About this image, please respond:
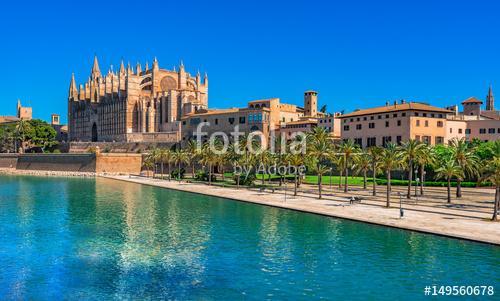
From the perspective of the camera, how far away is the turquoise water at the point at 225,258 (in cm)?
2069

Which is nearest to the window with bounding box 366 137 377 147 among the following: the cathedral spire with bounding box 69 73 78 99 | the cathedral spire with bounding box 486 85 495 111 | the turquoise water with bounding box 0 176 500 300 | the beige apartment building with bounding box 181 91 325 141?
the beige apartment building with bounding box 181 91 325 141

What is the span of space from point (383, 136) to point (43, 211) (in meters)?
53.9

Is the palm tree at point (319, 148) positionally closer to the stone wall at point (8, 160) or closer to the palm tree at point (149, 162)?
the palm tree at point (149, 162)

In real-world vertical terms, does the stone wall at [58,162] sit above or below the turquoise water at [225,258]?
above

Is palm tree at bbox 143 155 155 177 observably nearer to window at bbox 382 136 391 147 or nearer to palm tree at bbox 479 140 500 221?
window at bbox 382 136 391 147

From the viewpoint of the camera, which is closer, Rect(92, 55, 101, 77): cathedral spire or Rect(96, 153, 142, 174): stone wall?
Rect(96, 153, 142, 174): stone wall

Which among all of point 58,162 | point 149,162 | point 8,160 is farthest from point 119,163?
point 8,160

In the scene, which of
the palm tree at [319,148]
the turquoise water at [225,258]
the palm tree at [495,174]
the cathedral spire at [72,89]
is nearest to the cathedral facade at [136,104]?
the cathedral spire at [72,89]

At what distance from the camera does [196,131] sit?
104 meters

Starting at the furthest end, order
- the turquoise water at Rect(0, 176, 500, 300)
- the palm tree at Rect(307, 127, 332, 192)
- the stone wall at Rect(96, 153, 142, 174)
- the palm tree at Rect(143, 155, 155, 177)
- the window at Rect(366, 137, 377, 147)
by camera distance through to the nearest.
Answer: the stone wall at Rect(96, 153, 142, 174) < the palm tree at Rect(143, 155, 155, 177) < the window at Rect(366, 137, 377, 147) < the palm tree at Rect(307, 127, 332, 192) < the turquoise water at Rect(0, 176, 500, 300)

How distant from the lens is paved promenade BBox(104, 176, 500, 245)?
3031cm

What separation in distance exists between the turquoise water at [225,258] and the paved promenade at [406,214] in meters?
1.23

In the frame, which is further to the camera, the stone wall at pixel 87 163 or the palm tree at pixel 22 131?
the palm tree at pixel 22 131

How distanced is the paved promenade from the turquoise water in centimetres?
123
